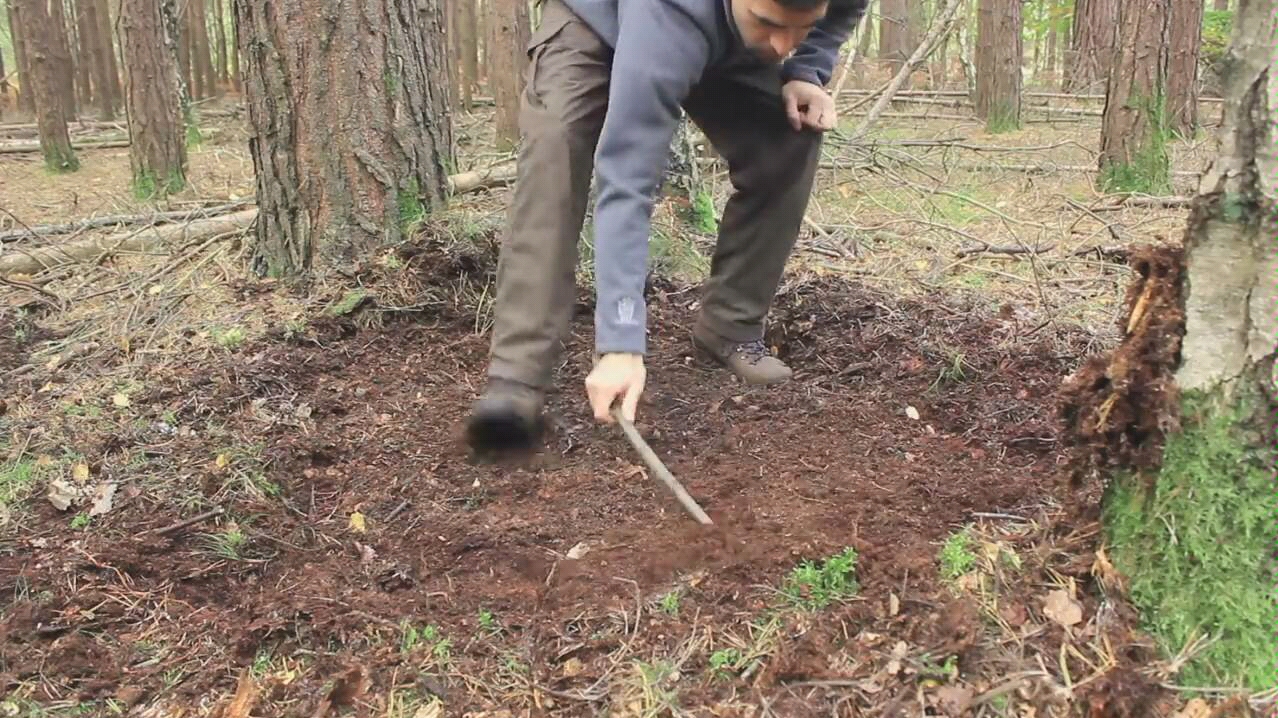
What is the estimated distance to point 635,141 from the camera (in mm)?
1931

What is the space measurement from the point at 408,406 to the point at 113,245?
2.51m

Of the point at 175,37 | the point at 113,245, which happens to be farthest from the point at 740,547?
the point at 175,37

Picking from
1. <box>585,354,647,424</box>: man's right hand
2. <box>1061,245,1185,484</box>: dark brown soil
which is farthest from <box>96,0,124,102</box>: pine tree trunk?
<box>1061,245,1185,484</box>: dark brown soil

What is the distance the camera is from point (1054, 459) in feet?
7.33

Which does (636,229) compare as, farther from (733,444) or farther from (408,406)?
(408,406)

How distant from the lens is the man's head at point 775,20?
1916mm

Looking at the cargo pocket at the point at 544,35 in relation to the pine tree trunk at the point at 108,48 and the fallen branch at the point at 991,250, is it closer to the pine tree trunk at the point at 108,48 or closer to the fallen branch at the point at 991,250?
the fallen branch at the point at 991,250

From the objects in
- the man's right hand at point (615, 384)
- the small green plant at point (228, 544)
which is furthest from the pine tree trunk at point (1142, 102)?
the small green plant at point (228, 544)

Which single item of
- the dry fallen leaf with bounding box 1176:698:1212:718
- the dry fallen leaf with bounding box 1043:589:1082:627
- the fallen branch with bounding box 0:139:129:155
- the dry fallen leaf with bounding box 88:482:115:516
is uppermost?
the fallen branch with bounding box 0:139:129:155

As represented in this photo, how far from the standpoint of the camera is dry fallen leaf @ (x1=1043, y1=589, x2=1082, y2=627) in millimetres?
1570

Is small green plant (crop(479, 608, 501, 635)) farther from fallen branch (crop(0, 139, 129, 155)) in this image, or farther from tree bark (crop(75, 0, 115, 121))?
tree bark (crop(75, 0, 115, 121))

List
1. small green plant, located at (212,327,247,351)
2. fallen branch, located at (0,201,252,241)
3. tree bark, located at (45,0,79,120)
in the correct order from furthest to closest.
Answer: tree bark, located at (45,0,79,120) → fallen branch, located at (0,201,252,241) → small green plant, located at (212,327,247,351)

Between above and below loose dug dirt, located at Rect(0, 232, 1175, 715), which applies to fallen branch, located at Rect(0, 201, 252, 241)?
above

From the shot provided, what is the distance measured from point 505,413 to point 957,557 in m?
1.03
